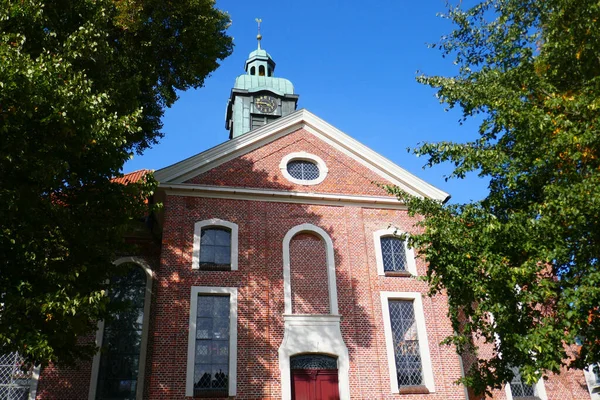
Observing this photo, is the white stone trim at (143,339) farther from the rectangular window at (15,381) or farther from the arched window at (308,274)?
the arched window at (308,274)

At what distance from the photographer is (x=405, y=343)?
54.1ft

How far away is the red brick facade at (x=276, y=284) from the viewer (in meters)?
14.9

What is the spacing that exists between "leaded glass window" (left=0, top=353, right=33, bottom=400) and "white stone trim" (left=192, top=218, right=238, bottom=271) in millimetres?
5714

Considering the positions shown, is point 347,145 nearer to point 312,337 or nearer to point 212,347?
point 312,337

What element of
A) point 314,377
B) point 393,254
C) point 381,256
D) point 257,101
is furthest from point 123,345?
point 257,101

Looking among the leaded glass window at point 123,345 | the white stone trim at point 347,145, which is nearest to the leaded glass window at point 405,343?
the white stone trim at point 347,145

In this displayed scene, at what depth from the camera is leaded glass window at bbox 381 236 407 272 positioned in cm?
1762

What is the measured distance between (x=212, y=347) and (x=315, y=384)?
316 cm

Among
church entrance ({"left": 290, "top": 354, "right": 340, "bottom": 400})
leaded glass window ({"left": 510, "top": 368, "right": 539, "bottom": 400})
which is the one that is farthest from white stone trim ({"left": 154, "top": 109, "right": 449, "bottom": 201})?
church entrance ({"left": 290, "top": 354, "right": 340, "bottom": 400})

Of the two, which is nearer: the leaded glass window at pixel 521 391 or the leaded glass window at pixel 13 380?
the leaded glass window at pixel 13 380

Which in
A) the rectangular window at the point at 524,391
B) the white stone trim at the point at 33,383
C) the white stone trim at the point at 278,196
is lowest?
the rectangular window at the point at 524,391

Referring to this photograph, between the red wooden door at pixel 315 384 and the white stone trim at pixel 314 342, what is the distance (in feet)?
0.63

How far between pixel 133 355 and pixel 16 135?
29.2 ft

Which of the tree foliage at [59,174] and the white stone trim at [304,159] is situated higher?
the white stone trim at [304,159]
